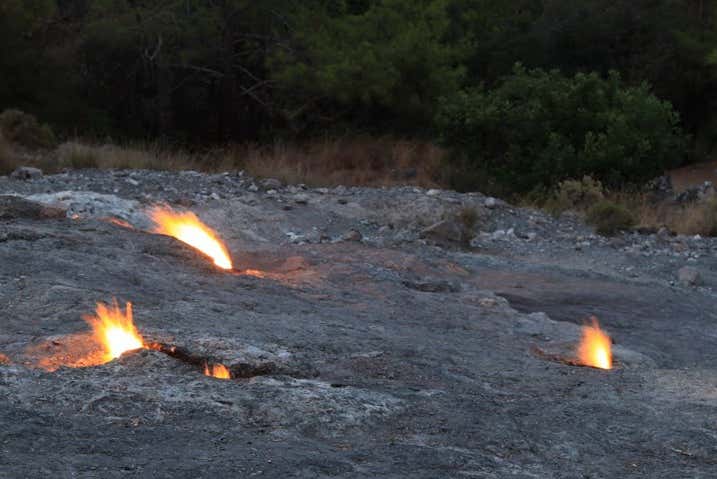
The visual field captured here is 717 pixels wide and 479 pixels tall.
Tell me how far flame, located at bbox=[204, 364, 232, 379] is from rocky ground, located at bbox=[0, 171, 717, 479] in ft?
0.19

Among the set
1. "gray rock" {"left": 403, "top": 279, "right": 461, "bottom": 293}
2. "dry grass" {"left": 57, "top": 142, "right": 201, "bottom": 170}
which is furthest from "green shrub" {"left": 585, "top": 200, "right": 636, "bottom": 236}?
"dry grass" {"left": 57, "top": 142, "right": 201, "bottom": 170}

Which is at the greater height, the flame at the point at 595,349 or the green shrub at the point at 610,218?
the flame at the point at 595,349

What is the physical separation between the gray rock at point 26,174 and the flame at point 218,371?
288 inches

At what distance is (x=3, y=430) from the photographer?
3.75 metres

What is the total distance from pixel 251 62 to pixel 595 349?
48.5 feet

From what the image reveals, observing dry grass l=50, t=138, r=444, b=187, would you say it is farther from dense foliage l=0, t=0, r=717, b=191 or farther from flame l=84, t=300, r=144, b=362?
flame l=84, t=300, r=144, b=362

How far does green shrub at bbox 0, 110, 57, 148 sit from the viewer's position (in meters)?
15.9

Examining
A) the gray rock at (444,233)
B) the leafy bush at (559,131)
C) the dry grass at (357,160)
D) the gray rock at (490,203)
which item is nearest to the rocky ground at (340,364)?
the gray rock at (444,233)

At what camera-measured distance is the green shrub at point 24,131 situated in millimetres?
15927

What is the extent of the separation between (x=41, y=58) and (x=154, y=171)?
7734 millimetres

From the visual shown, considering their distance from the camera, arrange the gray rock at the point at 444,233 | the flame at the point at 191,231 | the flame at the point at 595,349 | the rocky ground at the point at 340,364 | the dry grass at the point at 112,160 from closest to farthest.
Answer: the rocky ground at the point at 340,364 < the flame at the point at 595,349 < the flame at the point at 191,231 < the gray rock at the point at 444,233 < the dry grass at the point at 112,160

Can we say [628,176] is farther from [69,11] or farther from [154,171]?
[69,11]

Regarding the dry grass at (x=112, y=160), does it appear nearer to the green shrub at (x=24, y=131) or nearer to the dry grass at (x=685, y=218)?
the green shrub at (x=24, y=131)

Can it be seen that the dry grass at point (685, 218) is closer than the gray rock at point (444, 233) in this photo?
No
